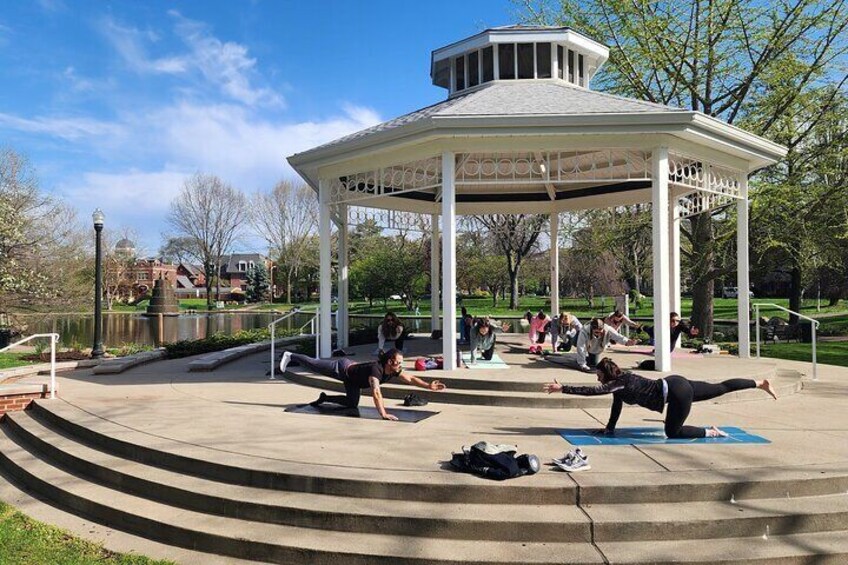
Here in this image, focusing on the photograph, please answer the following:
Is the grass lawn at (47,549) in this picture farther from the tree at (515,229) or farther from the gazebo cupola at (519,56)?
the tree at (515,229)

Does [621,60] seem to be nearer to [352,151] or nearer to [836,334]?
[352,151]

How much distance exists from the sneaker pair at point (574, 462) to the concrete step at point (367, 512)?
1.44 ft

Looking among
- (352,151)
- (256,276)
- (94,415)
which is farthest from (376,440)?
(256,276)

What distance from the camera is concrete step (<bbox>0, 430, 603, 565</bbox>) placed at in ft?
12.9

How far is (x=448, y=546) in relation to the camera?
408cm

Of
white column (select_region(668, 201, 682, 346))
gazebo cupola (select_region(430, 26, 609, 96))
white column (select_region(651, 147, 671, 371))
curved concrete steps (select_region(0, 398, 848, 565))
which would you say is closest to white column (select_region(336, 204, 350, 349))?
gazebo cupola (select_region(430, 26, 609, 96))

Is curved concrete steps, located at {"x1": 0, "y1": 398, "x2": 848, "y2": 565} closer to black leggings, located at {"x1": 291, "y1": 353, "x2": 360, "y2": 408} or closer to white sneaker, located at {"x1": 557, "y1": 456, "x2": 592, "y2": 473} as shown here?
white sneaker, located at {"x1": 557, "y1": 456, "x2": 592, "y2": 473}

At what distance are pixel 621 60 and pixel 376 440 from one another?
17.1 meters

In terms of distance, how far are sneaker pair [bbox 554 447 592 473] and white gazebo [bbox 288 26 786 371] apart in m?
4.00

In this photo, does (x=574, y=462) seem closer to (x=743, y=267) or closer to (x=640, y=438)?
(x=640, y=438)

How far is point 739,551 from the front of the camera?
13.0ft

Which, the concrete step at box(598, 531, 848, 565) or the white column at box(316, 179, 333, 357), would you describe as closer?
the concrete step at box(598, 531, 848, 565)

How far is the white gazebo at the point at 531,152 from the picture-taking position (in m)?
8.50

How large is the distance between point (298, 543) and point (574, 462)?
2503 millimetres
